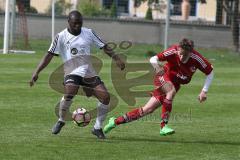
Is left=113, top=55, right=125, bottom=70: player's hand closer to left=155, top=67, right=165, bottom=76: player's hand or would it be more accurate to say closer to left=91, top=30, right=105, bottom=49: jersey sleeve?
left=91, top=30, right=105, bottom=49: jersey sleeve

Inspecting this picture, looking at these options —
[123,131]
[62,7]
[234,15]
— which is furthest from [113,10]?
[123,131]

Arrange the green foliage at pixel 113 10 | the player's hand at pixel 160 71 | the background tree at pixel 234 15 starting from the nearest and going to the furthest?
the player's hand at pixel 160 71 → the background tree at pixel 234 15 → the green foliage at pixel 113 10

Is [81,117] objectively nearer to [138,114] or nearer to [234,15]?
[138,114]

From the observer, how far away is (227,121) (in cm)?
1362

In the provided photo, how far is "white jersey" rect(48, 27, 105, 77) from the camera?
11.5 meters

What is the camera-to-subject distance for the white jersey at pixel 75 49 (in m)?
11.5

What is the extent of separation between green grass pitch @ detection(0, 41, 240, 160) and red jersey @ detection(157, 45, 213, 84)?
95 cm

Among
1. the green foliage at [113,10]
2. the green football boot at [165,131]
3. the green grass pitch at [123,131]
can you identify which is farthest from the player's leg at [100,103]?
the green foliage at [113,10]

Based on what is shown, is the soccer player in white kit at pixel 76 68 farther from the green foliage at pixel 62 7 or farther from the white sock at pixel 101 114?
the green foliage at pixel 62 7

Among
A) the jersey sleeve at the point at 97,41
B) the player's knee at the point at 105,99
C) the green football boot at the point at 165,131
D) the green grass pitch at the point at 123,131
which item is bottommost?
the green grass pitch at the point at 123,131

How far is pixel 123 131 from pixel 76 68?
1413 mm

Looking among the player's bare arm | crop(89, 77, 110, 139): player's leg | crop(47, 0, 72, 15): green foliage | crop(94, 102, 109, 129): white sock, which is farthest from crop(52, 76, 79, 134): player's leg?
crop(47, 0, 72, 15): green foliage

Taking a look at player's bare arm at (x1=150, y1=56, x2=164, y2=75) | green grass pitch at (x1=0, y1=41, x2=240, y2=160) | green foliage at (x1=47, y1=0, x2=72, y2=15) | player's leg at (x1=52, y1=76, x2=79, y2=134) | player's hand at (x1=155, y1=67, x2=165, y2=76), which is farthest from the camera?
green foliage at (x1=47, y1=0, x2=72, y2=15)

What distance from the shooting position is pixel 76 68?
11547 millimetres
